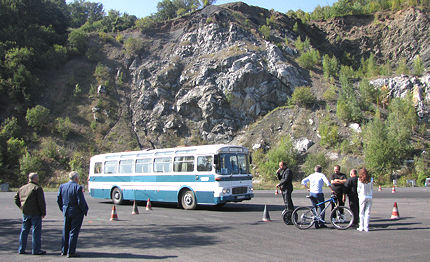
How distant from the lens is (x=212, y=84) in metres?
51.3

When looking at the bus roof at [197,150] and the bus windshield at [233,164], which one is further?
the bus roof at [197,150]

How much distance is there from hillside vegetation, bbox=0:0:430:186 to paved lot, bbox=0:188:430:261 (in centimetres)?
2735

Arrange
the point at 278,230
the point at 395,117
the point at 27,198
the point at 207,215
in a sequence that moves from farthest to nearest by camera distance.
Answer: the point at 395,117 → the point at 207,215 → the point at 278,230 → the point at 27,198

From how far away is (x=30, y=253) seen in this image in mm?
7543

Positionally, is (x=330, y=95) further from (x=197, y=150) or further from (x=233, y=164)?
(x=197, y=150)

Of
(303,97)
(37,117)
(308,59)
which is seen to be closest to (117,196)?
(303,97)

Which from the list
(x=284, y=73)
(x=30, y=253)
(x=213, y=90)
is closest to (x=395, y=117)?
(x=284, y=73)

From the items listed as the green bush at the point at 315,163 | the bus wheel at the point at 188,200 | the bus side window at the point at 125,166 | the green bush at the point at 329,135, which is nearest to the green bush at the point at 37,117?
the bus side window at the point at 125,166

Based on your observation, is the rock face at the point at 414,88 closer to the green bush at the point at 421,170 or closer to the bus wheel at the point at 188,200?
the green bush at the point at 421,170

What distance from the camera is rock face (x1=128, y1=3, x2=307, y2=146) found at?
48938mm

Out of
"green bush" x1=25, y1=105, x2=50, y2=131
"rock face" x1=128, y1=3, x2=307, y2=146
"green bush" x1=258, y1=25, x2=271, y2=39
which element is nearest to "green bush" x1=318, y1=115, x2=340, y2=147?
"rock face" x1=128, y1=3, x2=307, y2=146

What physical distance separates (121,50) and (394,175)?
51059 millimetres

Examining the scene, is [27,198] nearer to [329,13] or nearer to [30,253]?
[30,253]

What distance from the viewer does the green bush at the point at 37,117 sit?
156 feet
